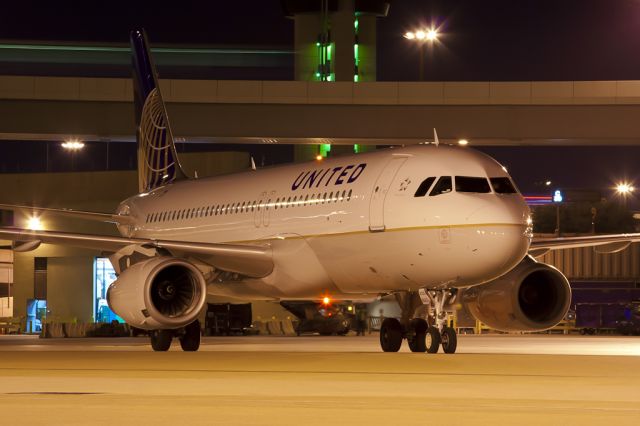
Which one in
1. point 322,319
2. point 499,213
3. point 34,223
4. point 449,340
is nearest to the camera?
point 499,213

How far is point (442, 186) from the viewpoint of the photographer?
22.8 m

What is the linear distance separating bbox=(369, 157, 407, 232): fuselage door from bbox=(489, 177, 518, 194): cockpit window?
199 centimetres

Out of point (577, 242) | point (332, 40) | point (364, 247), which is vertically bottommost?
point (364, 247)

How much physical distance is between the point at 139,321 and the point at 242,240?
13.0 ft

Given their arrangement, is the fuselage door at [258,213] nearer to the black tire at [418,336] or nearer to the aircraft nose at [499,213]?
the black tire at [418,336]

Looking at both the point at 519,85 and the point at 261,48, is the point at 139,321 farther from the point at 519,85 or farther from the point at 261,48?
the point at 261,48

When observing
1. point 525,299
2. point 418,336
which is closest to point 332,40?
point 525,299

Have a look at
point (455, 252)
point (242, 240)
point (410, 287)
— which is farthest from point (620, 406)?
point (242, 240)

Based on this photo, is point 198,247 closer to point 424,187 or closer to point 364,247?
point 364,247

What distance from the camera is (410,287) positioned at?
24203mm

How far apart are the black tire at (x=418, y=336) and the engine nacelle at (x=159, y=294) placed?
14.0 ft

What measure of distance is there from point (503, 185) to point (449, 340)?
303cm

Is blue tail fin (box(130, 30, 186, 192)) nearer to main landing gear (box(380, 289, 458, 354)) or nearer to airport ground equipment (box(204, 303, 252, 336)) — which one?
airport ground equipment (box(204, 303, 252, 336))

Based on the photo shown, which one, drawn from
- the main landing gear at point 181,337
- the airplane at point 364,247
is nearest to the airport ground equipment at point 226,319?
the airplane at point 364,247
